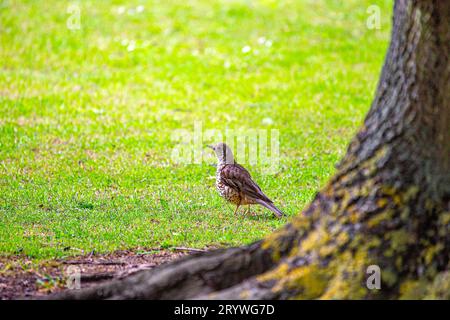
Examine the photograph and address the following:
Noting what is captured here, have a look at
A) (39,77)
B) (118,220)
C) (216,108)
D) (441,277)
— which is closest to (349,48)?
(216,108)

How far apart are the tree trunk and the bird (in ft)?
10.6

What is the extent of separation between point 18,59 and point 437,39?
13.0m

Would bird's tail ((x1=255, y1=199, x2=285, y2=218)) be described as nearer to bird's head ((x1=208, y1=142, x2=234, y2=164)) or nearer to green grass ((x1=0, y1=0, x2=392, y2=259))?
green grass ((x1=0, y1=0, x2=392, y2=259))

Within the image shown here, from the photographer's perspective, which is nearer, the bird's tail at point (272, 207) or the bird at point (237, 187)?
the bird's tail at point (272, 207)

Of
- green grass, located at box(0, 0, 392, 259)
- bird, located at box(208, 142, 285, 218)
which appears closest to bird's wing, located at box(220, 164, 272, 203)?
bird, located at box(208, 142, 285, 218)

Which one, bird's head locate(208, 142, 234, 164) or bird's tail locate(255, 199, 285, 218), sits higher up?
bird's head locate(208, 142, 234, 164)

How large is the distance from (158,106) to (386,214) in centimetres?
972

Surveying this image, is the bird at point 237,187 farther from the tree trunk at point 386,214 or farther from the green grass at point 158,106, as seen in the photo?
the tree trunk at point 386,214

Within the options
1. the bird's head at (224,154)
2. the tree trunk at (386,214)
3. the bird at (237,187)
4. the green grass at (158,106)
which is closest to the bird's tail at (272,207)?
the bird at (237,187)

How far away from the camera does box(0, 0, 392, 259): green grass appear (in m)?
9.21

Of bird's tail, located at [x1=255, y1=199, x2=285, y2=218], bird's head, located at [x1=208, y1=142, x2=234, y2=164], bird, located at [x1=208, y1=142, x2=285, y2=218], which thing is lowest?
bird's tail, located at [x1=255, y1=199, x2=285, y2=218]

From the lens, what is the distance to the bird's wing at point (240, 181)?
9.38 metres

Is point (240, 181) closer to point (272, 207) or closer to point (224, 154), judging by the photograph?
point (272, 207)

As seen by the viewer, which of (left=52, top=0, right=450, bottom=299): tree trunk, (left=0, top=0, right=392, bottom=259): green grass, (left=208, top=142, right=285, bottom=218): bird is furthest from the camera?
(left=208, top=142, right=285, bottom=218): bird
